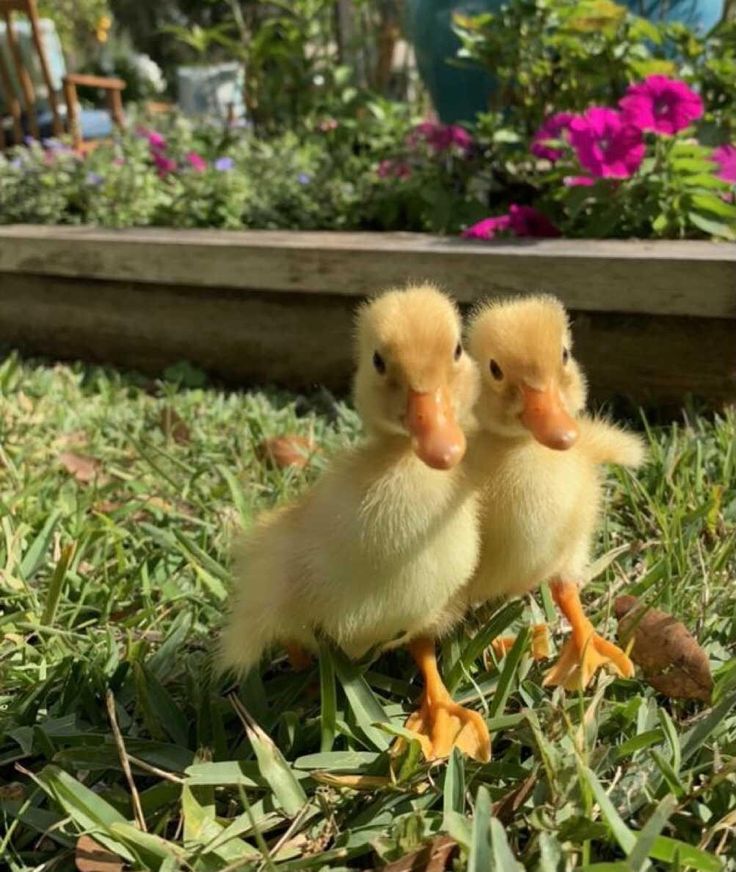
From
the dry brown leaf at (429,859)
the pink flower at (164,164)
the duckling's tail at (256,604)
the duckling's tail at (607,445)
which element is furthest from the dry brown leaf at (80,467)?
the pink flower at (164,164)

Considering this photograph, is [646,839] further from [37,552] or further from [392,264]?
[392,264]

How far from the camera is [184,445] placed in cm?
203

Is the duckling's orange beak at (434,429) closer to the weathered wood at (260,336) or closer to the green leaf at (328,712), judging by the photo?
the green leaf at (328,712)

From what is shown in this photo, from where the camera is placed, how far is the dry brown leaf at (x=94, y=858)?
87 centimetres

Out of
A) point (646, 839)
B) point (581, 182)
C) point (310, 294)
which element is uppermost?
point (581, 182)

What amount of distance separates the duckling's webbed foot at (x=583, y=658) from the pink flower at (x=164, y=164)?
2.92 m

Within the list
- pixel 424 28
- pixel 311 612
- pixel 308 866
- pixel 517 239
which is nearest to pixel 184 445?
pixel 517 239

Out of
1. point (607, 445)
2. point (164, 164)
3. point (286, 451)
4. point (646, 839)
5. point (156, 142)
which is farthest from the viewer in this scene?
point (156, 142)

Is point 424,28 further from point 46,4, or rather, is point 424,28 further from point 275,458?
point 46,4

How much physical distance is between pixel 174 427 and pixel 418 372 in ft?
4.45

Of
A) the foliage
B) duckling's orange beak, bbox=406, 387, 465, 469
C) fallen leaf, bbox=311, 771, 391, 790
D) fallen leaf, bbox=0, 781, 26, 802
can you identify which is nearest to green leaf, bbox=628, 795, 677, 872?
fallen leaf, bbox=311, 771, 391, 790

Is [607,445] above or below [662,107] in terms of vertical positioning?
below

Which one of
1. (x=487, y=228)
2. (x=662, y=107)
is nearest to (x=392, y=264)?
(x=487, y=228)

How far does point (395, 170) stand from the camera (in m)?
2.94
